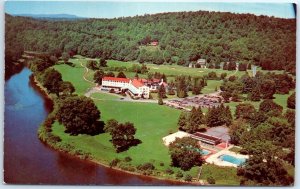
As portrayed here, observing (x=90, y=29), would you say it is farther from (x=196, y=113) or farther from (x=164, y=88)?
Answer: (x=196, y=113)

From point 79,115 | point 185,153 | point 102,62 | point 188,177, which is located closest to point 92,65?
point 102,62

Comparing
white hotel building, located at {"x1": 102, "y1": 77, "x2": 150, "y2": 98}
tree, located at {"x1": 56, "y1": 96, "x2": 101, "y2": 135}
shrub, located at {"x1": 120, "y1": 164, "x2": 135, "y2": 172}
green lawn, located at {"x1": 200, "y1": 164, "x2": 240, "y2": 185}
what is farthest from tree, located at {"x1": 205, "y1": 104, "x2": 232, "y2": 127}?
tree, located at {"x1": 56, "y1": 96, "x2": 101, "y2": 135}

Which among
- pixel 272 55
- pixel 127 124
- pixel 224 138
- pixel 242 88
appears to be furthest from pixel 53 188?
pixel 272 55

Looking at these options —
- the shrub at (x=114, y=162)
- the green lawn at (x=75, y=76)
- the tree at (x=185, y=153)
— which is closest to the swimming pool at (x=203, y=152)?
the tree at (x=185, y=153)

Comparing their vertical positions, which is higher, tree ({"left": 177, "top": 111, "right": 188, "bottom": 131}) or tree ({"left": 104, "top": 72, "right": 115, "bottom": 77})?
tree ({"left": 104, "top": 72, "right": 115, "bottom": 77})

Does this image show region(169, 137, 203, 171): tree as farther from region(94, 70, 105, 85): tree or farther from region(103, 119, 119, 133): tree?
region(94, 70, 105, 85): tree
